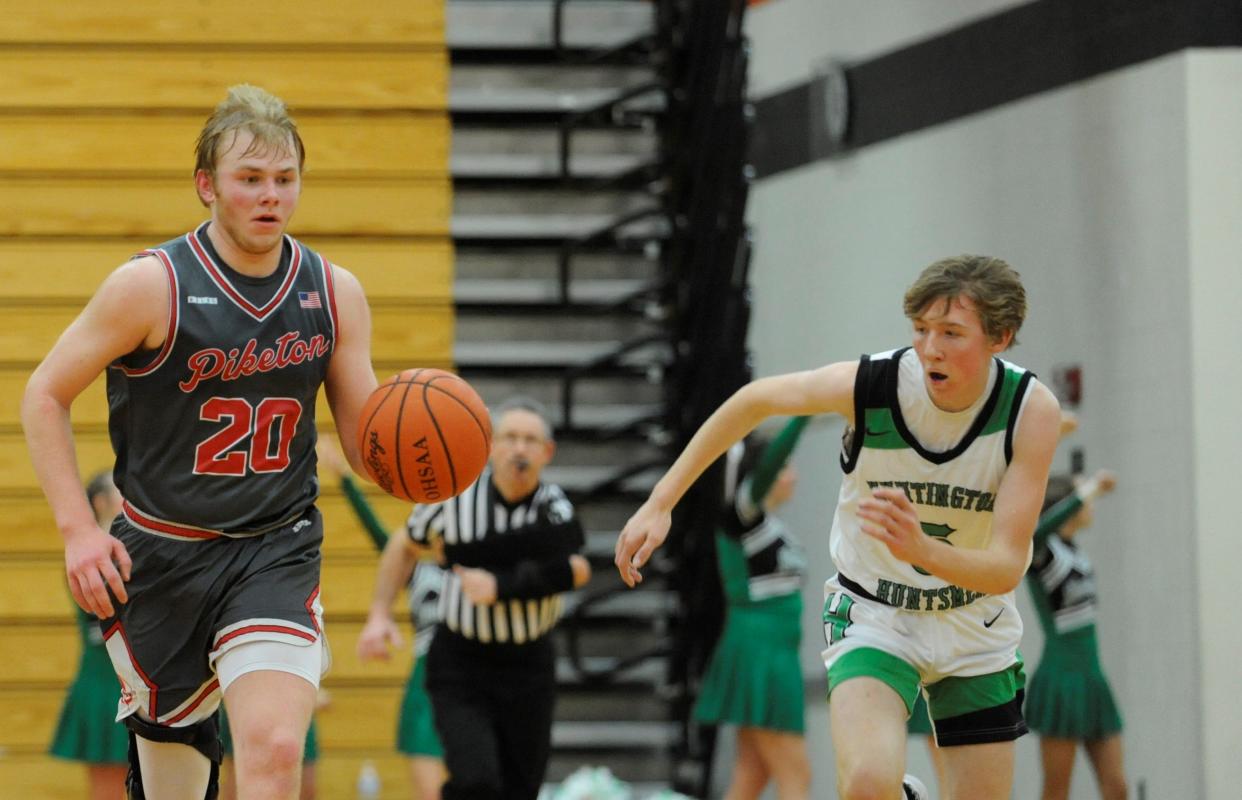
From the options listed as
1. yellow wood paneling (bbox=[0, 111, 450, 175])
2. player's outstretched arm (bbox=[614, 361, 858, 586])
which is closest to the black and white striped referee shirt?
player's outstretched arm (bbox=[614, 361, 858, 586])

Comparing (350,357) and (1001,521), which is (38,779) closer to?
(350,357)

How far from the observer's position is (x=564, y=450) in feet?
31.3

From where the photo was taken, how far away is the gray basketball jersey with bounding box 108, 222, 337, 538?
4207 mm

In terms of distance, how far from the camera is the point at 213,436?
13.9ft

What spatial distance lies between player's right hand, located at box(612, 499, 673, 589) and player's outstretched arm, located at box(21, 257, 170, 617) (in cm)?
120

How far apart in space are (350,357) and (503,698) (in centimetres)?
256

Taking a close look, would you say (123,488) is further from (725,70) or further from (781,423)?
(781,423)

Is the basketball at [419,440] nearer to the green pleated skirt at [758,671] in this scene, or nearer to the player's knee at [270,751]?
the player's knee at [270,751]

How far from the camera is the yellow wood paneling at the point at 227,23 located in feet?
32.1

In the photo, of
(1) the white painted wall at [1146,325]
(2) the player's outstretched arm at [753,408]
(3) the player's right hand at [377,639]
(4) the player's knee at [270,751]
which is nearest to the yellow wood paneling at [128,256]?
(1) the white painted wall at [1146,325]

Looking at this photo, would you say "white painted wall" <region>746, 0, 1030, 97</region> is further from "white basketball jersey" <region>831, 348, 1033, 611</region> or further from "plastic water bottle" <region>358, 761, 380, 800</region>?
"plastic water bottle" <region>358, 761, 380, 800</region>

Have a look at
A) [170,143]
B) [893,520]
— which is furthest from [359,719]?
[893,520]

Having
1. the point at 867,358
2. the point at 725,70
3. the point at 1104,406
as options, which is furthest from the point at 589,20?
the point at 867,358

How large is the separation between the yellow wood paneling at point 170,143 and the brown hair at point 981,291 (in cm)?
564
